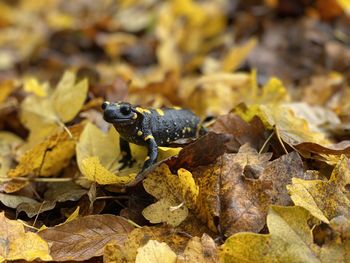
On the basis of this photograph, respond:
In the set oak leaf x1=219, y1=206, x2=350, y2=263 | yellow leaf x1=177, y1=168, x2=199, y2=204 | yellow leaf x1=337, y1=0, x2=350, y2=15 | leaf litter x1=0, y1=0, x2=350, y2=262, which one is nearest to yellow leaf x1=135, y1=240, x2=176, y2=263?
leaf litter x1=0, y1=0, x2=350, y2=262

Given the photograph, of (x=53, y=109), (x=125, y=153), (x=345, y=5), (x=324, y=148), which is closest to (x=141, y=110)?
(x=125, y=153)

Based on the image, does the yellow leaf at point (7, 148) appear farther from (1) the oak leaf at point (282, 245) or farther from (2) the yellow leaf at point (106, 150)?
(1) the oak leaf at point (282, 245)

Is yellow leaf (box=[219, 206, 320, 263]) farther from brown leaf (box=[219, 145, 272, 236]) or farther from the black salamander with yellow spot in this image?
the black salamander with yellow spot

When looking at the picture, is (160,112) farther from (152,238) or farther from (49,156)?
(152,238)

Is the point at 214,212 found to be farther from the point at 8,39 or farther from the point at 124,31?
the point at 8,39

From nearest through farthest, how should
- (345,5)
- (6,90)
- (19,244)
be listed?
1. (19,244)
2. (6,90)
3. (345,5)
